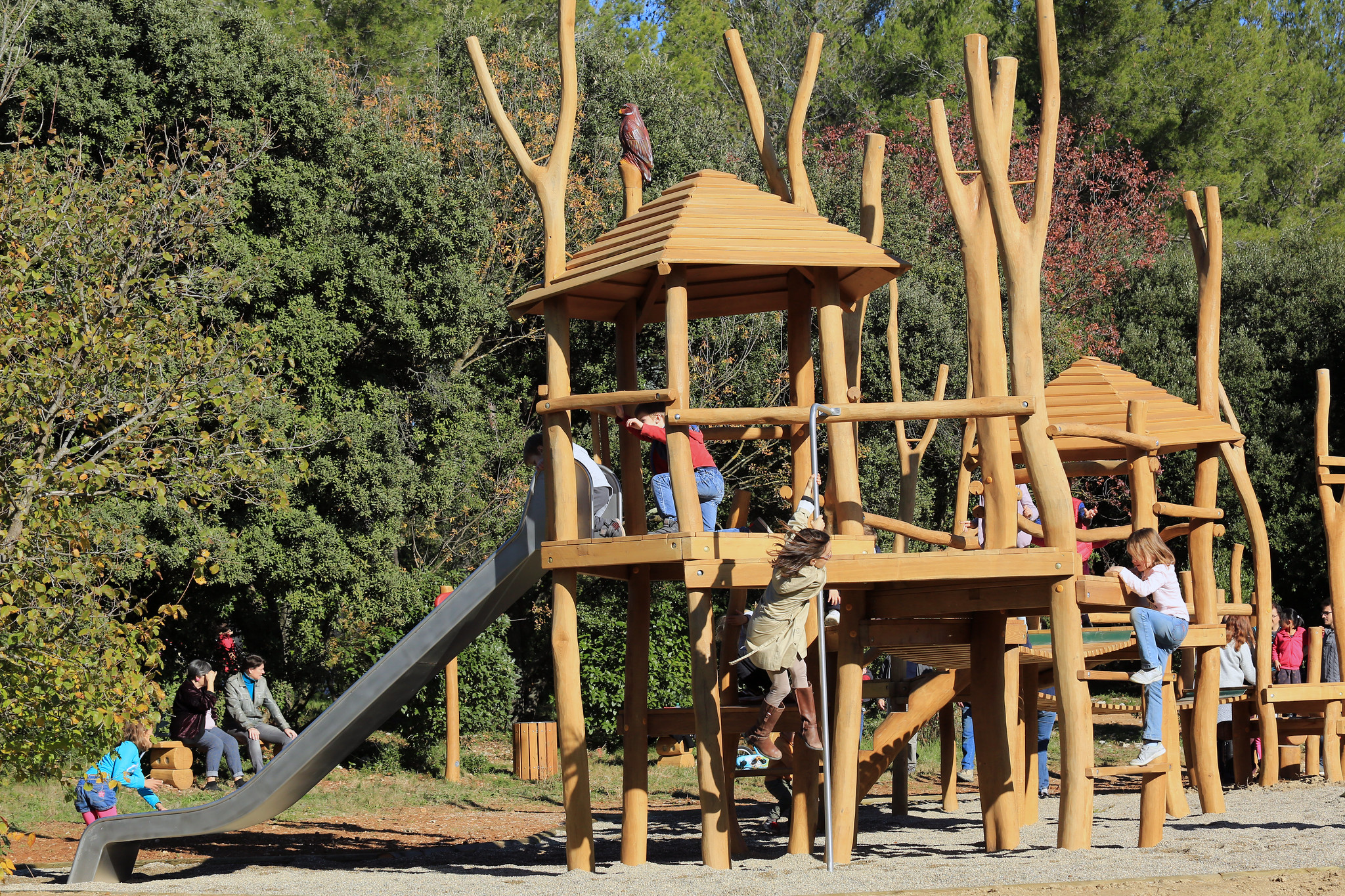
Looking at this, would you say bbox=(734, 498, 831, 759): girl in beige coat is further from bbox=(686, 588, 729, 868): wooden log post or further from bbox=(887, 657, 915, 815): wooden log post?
bbox=(887, 657, 915, 815): wooden log post

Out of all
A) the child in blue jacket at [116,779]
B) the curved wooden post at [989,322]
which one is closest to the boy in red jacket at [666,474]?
the curved wooden post at [989,322]

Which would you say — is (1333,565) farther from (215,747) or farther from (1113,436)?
(215,747)

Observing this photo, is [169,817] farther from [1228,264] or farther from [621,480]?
[1228,264]

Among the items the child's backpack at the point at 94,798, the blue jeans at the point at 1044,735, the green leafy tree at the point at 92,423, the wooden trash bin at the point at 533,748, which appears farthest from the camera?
the wooden trash bin at the point at 533,748

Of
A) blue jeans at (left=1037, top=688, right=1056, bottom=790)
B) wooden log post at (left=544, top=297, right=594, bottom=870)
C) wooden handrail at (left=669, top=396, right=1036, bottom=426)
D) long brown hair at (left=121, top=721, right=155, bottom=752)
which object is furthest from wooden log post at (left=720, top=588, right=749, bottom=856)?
long brown hair at (left=121, top=721, right=155, bottom=752)

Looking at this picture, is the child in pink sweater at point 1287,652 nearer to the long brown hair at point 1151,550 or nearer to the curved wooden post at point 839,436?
the long brown hair at point 1151,550

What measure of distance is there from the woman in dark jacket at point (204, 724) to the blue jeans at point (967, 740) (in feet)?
26.7

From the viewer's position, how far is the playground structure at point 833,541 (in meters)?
8.27

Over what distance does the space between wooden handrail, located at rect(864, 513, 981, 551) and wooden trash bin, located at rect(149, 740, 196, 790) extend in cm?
821

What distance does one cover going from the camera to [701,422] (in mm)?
8297

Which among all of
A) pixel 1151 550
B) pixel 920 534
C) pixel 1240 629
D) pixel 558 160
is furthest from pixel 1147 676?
pixel 1240 629

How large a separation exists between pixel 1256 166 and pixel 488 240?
19.9m

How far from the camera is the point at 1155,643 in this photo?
28.9 ft

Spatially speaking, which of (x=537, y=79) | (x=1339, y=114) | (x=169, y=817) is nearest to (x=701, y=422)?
(x=169, y=817)
